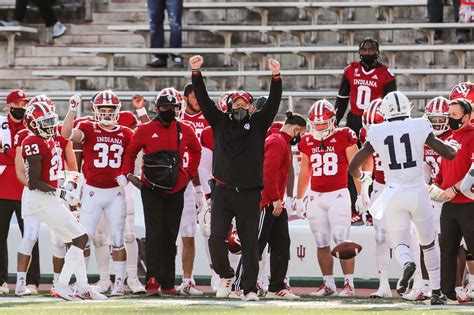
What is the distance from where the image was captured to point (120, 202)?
1320cm

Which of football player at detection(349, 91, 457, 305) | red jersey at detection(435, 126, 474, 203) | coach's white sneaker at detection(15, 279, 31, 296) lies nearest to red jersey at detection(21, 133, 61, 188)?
coach's white sneaker at detection(15, 279, 31, 296)

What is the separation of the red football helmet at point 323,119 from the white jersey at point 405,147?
187 centimetres

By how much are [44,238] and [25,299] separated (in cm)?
252

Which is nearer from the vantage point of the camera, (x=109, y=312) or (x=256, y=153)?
(x=109, y=312)

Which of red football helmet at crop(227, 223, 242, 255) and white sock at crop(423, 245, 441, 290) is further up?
red football helmet at crop(227, 223, 242, 255)

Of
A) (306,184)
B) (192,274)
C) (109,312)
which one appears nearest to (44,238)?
(192,274)

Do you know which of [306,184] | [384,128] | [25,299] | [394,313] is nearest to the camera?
[394,313]

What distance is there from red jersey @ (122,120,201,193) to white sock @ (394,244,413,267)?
2420 mm

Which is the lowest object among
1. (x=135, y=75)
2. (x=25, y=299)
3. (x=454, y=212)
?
(x=25, y=299)

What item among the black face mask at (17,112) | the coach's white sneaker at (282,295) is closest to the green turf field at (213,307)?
the coach's white sneaker at (282,295)

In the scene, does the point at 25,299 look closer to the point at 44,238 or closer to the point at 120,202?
the point at 120,202

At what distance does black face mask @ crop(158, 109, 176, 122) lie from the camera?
42.8 ft

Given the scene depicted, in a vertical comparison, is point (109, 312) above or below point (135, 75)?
below

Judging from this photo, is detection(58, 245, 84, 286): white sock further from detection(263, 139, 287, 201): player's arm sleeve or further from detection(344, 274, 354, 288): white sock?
detection(344, 274, 354, 288): white sock
